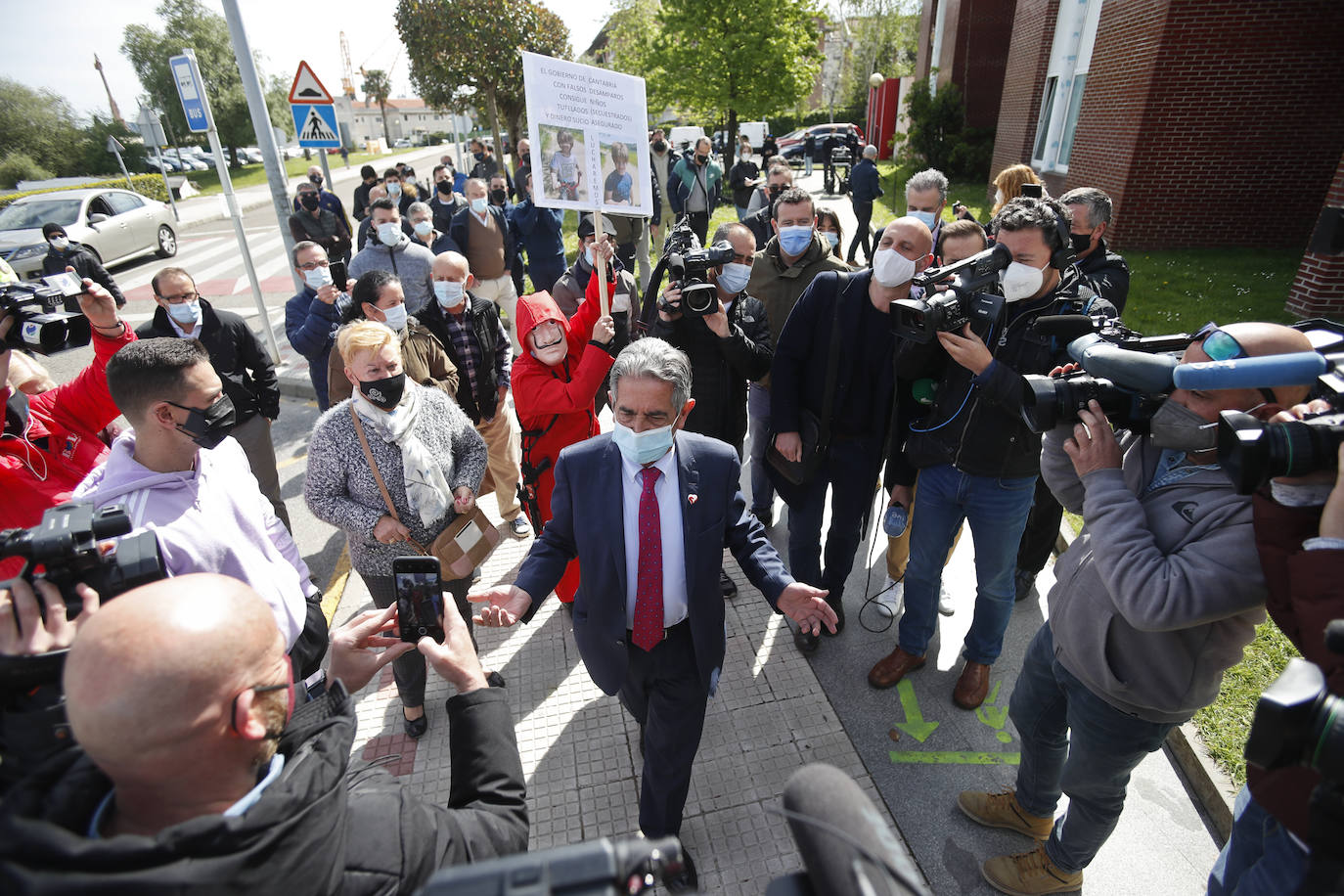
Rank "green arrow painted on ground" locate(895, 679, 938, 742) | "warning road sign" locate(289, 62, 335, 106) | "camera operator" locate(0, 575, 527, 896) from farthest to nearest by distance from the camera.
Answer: "warning road sign" locate(289, 62, 335, 106) < "green arrow painted on ground" locate(895, 679, 938, 742) < "camera operator" locate(0, 575, 527, 896)

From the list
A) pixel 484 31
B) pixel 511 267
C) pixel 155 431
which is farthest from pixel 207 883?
pixel 484 31

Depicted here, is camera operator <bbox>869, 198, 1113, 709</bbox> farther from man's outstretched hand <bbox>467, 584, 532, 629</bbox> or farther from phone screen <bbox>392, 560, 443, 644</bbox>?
phone screen <bbox>392, 560, 443, 644</bbox>

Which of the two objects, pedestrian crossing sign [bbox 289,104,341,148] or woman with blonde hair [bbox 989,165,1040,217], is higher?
pedestrian crossing sign [bbox 289,104,341,148]

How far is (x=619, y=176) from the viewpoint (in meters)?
3.88

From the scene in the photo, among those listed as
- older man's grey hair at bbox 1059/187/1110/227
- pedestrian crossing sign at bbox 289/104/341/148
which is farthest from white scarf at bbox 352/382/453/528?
pedestrian crossing sign at bbox 289/104/341/148

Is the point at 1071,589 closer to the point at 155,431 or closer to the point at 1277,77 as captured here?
the point at 155,431

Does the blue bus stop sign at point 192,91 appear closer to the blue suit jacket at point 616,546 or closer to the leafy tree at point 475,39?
the blue suit jacket at point 616,546

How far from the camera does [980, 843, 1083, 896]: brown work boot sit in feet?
7.90

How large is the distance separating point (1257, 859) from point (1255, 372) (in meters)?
1.26

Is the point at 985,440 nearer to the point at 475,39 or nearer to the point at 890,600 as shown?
the point at 890,600

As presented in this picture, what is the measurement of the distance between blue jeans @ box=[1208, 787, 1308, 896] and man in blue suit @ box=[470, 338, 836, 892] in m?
1.15

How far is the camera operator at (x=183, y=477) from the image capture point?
7.04 ft

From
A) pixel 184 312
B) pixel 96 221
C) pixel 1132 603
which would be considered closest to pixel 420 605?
pixel 1132 603

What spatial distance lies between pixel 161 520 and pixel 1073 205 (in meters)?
4.93
